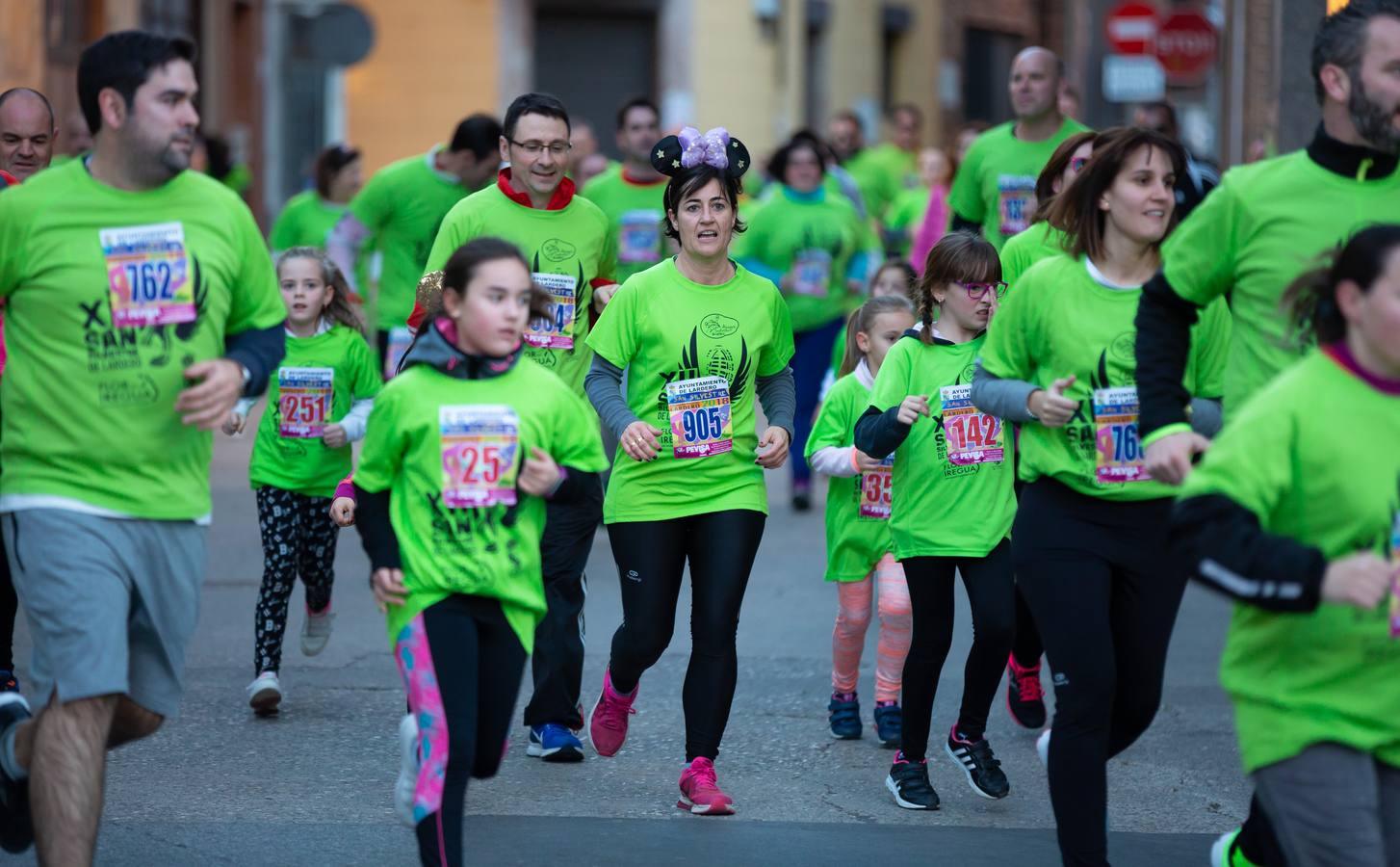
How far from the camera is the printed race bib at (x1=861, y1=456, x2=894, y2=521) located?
7.66 metres

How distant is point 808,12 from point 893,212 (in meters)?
13.8


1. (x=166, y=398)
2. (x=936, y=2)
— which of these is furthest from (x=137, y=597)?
(x=936, y=2)

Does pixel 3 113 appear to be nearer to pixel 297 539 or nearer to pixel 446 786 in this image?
pixel 297 539

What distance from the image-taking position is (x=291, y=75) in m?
27.6

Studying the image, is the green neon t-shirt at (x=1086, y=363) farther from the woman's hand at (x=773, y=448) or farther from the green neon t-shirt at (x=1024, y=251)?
the green neon t-shirt at (x=1024, y=251)

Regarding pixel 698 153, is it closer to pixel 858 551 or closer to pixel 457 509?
pixel 858 551

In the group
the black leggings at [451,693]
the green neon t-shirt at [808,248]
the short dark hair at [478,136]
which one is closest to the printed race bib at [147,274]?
the black leggings at [451,693]

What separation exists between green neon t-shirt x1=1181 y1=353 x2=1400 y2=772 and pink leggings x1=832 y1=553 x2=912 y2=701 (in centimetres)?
318

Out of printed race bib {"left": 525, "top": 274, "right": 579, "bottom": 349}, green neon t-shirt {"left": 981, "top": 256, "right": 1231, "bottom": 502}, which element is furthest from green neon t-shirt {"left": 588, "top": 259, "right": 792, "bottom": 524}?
green neon t-shirt {"left": 981, "top": 256, "right": 1231, "bottom": 502}

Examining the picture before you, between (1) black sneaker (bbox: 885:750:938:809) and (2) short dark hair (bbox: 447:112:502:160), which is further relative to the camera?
(2) short dark hair (bbox: 447:112:502:160)

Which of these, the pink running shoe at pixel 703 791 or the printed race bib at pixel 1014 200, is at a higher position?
the printed race bib at pixel 1014 200

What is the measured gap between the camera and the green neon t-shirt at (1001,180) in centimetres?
941

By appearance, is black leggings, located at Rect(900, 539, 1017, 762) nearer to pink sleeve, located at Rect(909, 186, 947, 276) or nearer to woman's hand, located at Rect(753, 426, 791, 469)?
woman's hand, located at Rect(753, 426, 791, 469)

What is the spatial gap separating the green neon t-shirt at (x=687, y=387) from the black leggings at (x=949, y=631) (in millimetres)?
562
